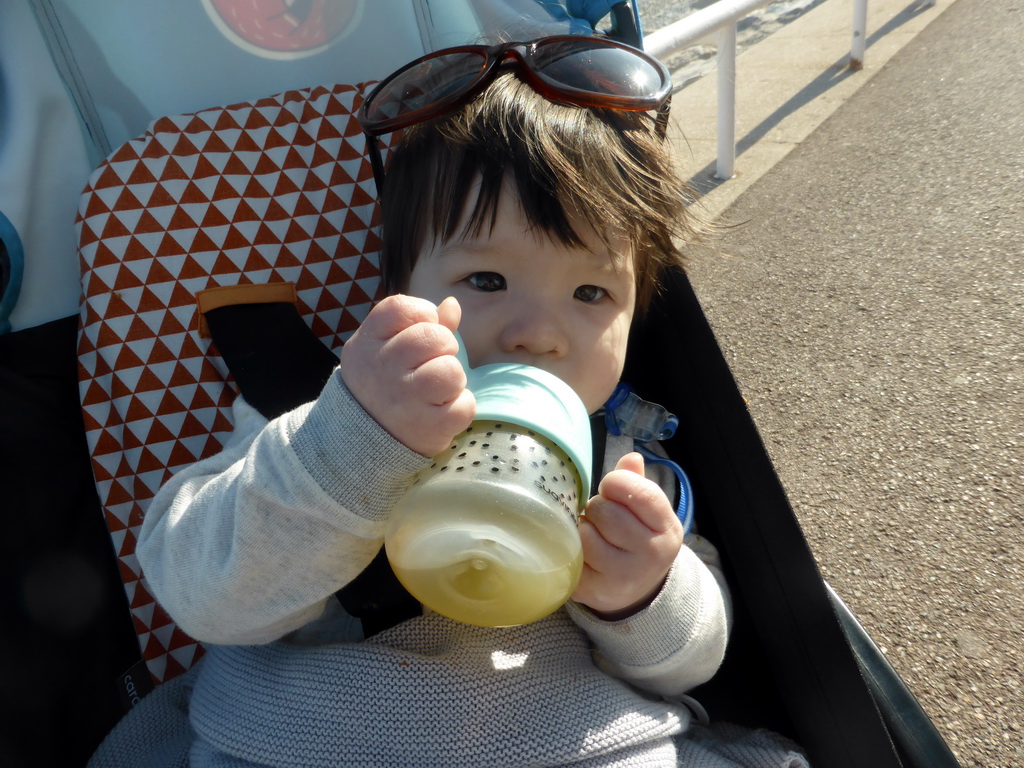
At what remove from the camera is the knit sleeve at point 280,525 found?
32.9 inches

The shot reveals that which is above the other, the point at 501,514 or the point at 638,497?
the point at 501,514

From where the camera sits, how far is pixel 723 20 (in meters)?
2.54

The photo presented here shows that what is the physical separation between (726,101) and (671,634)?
2298 millimetres

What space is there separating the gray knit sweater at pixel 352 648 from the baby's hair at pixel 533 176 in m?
0.36

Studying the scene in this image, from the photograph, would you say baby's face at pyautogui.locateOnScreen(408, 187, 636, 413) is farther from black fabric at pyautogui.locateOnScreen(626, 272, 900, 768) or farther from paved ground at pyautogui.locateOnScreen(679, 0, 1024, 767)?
paved ground at pyautogui.locateOnScreen(679, 0, 1024, 767)

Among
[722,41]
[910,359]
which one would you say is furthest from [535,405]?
[722,41]

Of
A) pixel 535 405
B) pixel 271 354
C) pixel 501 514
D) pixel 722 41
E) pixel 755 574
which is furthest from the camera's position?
pixel 722 41

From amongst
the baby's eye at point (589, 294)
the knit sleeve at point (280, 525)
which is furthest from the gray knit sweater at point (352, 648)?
the baby's eye at point (589, 294)

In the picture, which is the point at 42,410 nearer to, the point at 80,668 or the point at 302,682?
the point at 80,668

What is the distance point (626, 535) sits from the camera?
916mm

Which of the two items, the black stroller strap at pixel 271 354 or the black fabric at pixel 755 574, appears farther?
the black stroller strap at pixel 271 354

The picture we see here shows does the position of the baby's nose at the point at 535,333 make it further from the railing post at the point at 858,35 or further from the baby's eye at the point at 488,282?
the railing post at the point at 858,35

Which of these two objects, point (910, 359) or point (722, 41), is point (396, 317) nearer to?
point (910, 359)

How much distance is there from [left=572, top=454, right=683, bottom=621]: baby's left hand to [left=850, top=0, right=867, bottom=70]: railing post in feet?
10.9
